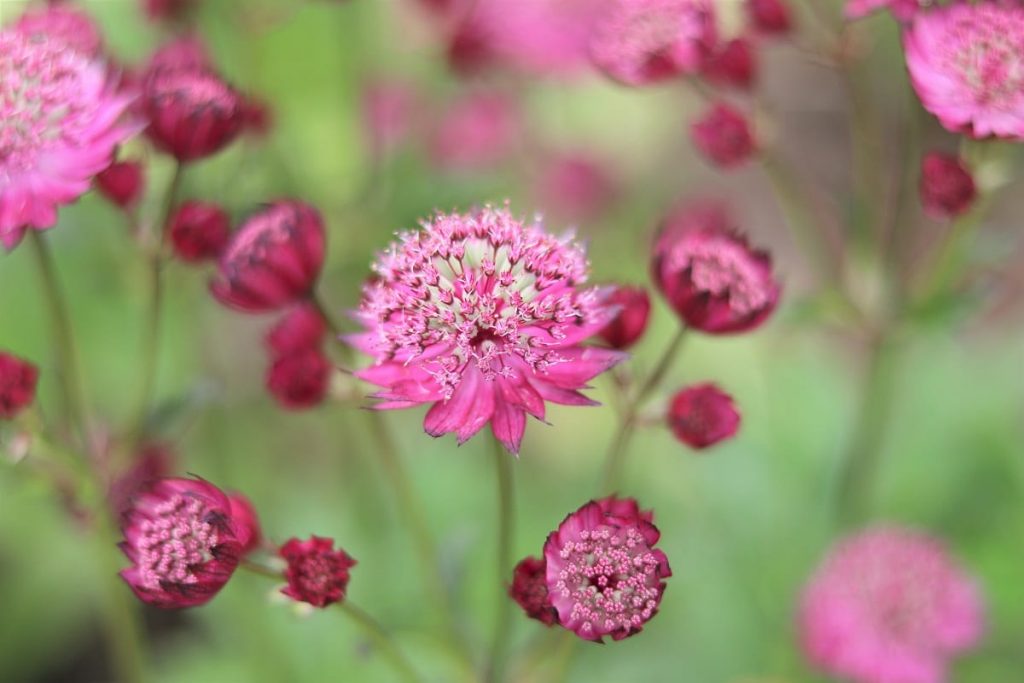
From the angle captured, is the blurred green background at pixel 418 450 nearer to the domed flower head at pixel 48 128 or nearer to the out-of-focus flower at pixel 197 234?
the out-of-focus flower at pixel 197 234

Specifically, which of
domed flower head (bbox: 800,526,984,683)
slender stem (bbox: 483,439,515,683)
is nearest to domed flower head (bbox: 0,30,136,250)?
slender stem (bbox: 483,439,515,683)

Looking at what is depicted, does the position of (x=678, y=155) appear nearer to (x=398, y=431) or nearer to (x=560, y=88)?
(x=560, y=88)

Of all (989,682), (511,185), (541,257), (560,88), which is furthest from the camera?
(560,88)

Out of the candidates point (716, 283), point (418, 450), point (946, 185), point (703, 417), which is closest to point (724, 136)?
point (946, 185)

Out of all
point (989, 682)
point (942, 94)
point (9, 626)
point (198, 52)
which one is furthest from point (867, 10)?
point (9, 626)

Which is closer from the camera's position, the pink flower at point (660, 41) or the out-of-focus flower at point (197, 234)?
the out-of-focus flower at point (197, 234)

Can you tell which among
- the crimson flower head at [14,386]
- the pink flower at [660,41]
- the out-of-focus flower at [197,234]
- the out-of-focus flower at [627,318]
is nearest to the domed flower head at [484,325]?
the out-of-focus flower at [627,318]
